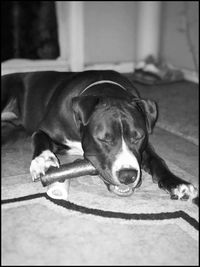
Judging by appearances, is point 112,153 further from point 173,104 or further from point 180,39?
point 180,39

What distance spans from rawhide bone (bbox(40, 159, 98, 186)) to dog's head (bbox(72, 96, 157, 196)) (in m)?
0.04

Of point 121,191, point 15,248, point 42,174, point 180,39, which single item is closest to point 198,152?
point 121,191

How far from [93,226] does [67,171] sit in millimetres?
379

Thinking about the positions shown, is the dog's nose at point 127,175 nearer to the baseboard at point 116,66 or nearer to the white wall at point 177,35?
the white wall at point 177,35

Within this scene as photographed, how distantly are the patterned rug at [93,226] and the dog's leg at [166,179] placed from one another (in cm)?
5

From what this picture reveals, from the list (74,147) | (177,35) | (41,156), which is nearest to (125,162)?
(41,156)

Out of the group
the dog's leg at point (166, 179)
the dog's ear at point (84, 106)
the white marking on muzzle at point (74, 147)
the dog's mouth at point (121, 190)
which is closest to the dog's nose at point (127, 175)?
the dog's mouth at point (121, 190)

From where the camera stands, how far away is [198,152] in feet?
9.77

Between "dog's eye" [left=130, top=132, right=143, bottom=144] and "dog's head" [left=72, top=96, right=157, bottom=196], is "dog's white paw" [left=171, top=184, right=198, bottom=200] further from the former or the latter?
"dog's eye" [left=130, top=132, right=143, bottom=144]

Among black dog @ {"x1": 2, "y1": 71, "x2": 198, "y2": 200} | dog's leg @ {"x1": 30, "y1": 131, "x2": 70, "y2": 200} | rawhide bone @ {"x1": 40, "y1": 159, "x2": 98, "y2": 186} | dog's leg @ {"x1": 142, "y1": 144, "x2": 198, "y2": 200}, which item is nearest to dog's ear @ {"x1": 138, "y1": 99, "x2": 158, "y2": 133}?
black dog @ {"x1": 2, "y1": 71, "x2": 198, "y2": 200}

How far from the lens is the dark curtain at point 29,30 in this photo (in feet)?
16.8

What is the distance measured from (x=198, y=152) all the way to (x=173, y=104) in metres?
1.34

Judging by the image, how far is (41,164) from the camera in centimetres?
225

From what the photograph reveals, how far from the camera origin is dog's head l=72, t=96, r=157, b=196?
2.02 meters
